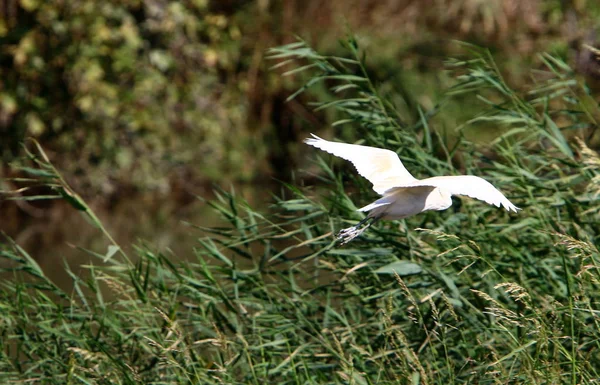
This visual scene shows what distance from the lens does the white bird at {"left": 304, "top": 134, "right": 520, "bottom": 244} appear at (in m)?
2.45

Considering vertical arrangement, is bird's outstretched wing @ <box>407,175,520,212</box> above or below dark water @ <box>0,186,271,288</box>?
above

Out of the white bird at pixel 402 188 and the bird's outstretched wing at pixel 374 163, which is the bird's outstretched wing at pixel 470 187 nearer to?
the white bird at pixel 402 188

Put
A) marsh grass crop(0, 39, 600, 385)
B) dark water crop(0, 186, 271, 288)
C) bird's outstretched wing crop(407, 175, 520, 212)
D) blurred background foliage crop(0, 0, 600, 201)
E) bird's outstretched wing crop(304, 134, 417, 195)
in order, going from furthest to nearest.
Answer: blurred background foliage crop(0, 0, 600, 201)
dark water crop(0, 186, 271, 288)
marsh grass crop(0, 39, 600, 385)
bird's outstretched wing crop(304, 134, 417, 195)
bird's outstretched wing crop(407, 175, 520, 212)

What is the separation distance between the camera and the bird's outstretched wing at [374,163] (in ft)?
8.89

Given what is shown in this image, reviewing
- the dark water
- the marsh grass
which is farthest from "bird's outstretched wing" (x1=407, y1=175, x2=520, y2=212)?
the dark water

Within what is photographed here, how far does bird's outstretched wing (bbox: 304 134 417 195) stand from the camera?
2711 mm

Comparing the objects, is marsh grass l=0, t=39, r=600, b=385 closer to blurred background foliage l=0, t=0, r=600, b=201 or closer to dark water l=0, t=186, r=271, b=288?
dark water l=0, t=186, r=271, b=288

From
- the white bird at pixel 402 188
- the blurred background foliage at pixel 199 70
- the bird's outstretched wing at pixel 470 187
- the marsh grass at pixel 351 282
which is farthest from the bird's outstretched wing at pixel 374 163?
the blurred background foliage at pixel 199 70

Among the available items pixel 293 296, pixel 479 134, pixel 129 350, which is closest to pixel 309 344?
pixel 293 296

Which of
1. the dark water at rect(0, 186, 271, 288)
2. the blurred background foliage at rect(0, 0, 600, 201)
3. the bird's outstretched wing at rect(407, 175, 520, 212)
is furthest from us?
the blurred background foliage at rect(0, 0, 600, 201)

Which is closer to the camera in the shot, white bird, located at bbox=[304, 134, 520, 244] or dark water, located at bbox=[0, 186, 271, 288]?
white bird, located at bbox=[304, 134, 520, 244]

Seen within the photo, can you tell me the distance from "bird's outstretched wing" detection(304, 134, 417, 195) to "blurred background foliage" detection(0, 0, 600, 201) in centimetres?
518

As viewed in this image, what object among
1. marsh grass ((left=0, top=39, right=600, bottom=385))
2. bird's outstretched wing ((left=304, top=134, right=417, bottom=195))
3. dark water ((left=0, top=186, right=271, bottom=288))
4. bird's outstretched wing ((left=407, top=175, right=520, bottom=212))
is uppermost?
bird's outstretched wing ((left=407, top=175, right=520, bottom=212))

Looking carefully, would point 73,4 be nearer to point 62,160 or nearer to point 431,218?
point 62,160
